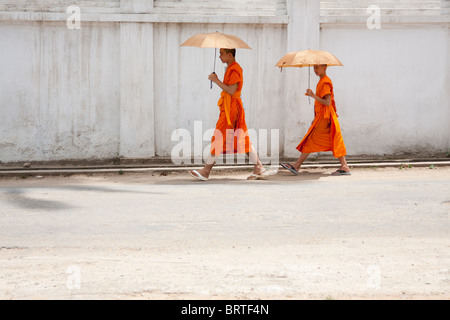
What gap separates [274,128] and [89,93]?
3.14m

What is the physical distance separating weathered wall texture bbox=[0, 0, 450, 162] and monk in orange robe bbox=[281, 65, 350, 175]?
4.69 feet

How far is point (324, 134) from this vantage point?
9.62 m

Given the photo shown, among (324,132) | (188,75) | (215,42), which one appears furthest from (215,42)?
(188,75)

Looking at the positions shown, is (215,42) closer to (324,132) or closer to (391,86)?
(324,132)

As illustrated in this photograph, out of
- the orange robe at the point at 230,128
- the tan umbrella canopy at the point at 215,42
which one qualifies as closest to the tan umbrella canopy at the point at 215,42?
the tan umbrella canopy at the point at 215,42

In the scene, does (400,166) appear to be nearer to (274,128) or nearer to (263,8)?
(274,128)

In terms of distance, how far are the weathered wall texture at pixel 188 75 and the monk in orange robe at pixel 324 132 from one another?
4.69 feet

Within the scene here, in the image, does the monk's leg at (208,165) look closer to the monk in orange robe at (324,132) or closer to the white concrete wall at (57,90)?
the monk in orange robe at (324,132)

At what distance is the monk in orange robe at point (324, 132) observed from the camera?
31.1 ft

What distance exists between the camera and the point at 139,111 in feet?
35.6

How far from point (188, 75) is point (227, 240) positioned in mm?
5747

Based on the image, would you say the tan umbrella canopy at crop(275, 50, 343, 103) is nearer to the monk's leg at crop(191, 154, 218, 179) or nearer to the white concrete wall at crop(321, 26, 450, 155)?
the monk's leg at crop(191, 154, 218, 179)

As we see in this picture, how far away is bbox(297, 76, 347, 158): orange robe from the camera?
9.55 m

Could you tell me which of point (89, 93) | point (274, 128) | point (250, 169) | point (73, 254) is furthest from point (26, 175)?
point (73, 254)
